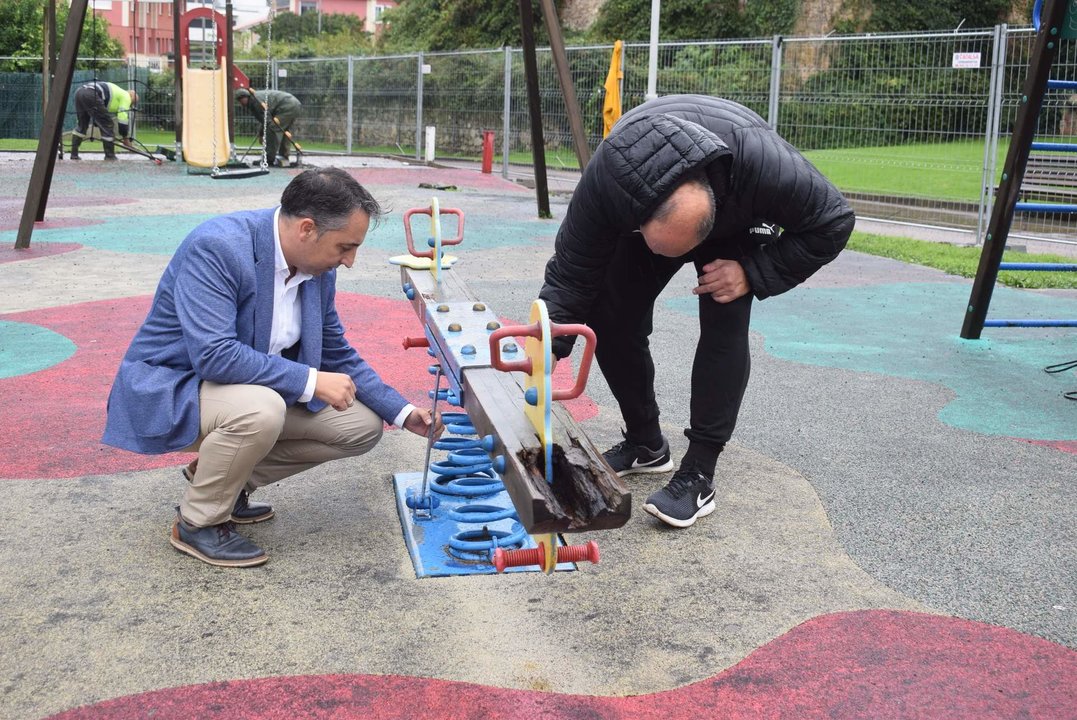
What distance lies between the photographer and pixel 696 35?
98.2 feet

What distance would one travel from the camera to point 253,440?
10.5ft

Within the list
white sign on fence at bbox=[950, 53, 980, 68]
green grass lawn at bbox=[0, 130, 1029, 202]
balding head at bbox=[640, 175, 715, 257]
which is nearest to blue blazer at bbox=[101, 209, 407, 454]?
balding head at bbox=[640, 175, 715, 257]

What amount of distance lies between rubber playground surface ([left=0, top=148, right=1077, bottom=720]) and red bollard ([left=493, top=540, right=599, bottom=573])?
294 millimetres

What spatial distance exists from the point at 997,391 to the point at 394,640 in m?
4.00

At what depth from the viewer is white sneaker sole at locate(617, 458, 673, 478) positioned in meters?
4.30

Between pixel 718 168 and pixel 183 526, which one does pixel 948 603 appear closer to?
pixel 718 168

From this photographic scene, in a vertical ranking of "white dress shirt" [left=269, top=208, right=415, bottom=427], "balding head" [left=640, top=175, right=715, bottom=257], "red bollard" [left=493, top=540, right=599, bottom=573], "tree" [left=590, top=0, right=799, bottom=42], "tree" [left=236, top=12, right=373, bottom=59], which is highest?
"tree" [left=236, top=12, right=373, bottom=59]

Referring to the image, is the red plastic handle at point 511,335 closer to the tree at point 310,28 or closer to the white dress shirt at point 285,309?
the white dress shirt at point 285,309

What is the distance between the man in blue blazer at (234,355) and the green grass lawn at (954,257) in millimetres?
6725

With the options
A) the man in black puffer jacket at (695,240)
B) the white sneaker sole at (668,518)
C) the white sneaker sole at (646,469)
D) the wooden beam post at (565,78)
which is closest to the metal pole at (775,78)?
the wooden beam post at (565,78)

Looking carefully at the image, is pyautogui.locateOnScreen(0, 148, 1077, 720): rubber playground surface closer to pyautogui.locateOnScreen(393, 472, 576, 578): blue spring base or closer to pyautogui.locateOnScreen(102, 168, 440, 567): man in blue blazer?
pyautogui.locateOnScreen(393, 472, 576, 578): blue spring base

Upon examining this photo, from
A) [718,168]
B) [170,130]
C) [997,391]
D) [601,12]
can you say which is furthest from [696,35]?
[718,168]

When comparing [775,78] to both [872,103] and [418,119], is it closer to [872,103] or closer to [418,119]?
[872,103]

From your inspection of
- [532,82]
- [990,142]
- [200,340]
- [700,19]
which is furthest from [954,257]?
[700,19]
